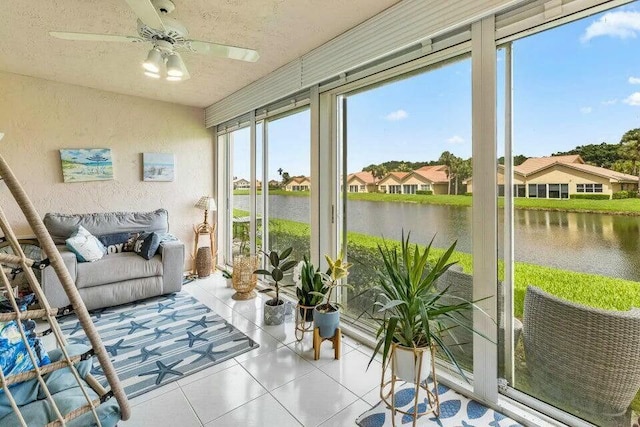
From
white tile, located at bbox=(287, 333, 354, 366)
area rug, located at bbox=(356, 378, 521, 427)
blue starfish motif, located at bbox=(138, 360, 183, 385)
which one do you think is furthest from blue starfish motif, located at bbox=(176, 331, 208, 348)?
area rug, located at bbox=(356, 378, 521, 427)

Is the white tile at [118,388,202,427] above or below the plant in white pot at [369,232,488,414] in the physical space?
below

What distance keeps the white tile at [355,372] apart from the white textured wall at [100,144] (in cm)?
318

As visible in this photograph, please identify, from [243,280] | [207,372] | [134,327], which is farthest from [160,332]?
[243,280]

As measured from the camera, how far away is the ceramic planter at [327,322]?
2.17 metres

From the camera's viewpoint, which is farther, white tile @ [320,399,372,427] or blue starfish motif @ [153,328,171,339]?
blue starfish motif @ [153,328,171,339]

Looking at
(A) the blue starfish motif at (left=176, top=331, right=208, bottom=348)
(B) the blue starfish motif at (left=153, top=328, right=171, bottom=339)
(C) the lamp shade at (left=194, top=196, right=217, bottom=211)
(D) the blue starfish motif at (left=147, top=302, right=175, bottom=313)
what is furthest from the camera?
(C) the lamp shade at (left=194, top=196, right=217, bottom=211)

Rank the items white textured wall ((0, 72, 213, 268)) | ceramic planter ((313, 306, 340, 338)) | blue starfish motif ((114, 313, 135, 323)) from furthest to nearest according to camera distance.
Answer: white textured wall ((0, 72, 213, 268))
blue starfish motif ((114, 313, 135, 323))
ceramic planter ((313, 306, 340, 338))

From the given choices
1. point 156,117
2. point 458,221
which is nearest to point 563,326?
point 458,221

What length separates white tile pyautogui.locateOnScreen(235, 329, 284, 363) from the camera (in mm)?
2248

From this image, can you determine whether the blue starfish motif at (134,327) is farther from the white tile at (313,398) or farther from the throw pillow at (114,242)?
the white tile at (313,398)

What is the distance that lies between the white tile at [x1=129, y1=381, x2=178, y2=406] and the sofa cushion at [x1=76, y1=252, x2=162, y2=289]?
1.66 m

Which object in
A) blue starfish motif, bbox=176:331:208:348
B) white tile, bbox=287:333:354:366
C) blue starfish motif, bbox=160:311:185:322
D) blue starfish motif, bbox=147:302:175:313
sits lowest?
white tile, bbox=287:333:354:366

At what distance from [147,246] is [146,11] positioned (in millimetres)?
2474

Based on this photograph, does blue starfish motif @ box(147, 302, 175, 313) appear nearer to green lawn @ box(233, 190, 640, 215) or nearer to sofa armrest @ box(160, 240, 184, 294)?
sofa armrest @ box(160, 240, 184, 294)
